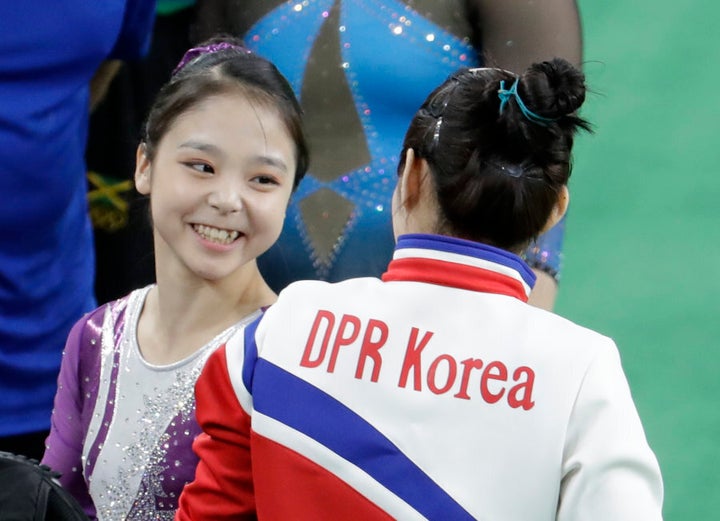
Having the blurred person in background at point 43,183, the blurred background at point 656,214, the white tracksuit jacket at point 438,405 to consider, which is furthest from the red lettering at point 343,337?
the blurred background at point 656,214

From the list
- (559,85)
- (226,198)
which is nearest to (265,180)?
(226,198)

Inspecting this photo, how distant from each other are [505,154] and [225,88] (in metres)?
0.42

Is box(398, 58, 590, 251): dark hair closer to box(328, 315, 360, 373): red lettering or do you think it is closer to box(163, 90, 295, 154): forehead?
box(328, 315, 360, 373): red lettering

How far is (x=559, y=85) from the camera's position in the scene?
1173 millimetres

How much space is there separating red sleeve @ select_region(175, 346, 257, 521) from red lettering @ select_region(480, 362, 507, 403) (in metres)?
0.22

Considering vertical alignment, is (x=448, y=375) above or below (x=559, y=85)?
below

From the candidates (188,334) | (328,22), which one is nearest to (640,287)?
(328,22)

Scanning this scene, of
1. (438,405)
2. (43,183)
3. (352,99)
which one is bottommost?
(438,405)

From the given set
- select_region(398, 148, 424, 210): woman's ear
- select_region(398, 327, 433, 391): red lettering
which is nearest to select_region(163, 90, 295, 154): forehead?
select_region(398, 148, 424, 210): woman's ear

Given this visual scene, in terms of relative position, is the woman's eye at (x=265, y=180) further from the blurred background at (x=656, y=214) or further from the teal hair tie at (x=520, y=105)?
the blurred background at (x=656, y=214)

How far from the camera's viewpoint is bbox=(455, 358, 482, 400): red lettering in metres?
1.11

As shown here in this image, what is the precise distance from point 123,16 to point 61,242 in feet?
1.03

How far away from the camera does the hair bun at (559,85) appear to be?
116cm

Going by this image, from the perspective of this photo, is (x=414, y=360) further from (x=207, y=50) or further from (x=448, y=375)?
(x=207, y=50)
